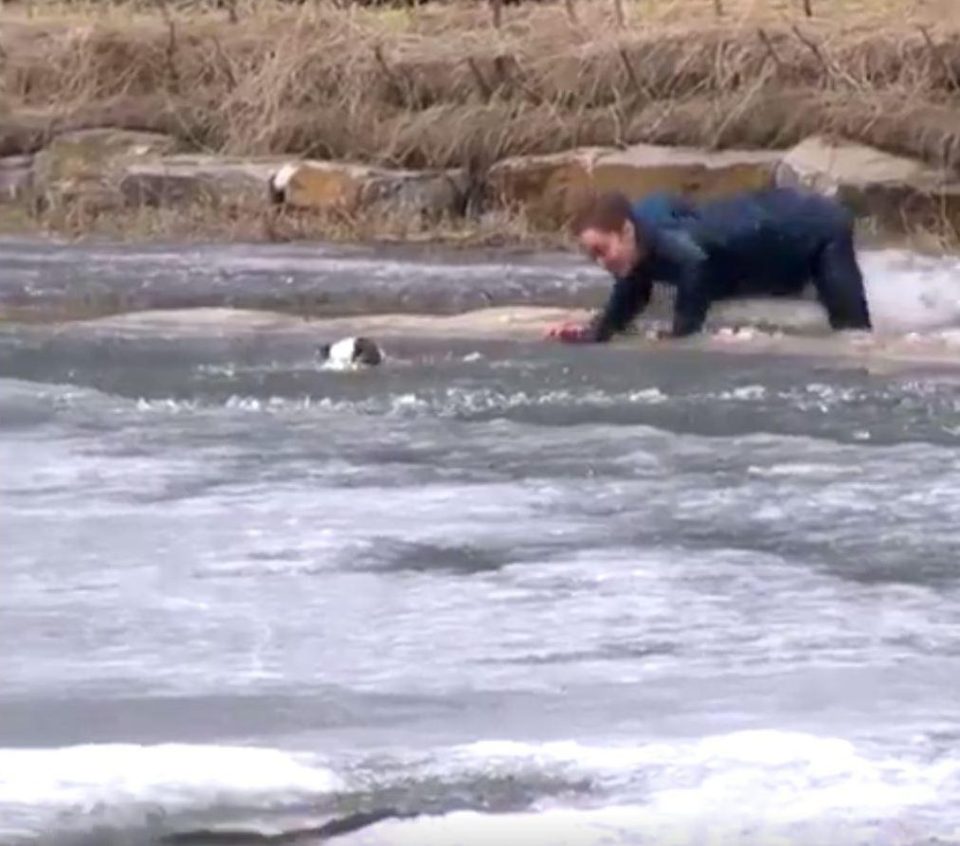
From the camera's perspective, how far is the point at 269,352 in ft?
40.4

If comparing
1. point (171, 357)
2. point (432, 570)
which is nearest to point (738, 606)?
point (432, 570)

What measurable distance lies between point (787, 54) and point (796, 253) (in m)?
6.62

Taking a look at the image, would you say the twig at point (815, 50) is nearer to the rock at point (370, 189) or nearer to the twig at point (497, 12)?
the rock at point (370, 189)

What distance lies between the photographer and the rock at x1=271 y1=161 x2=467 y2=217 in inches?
700

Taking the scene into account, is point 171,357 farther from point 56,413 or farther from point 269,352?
point 56,413

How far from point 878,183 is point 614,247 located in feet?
19.2

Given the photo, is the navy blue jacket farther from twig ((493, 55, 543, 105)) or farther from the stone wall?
twig ((493, 55, 543, 105))

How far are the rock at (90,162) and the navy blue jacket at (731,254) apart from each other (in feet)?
25.7

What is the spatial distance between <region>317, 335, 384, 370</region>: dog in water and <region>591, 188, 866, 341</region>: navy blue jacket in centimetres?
105

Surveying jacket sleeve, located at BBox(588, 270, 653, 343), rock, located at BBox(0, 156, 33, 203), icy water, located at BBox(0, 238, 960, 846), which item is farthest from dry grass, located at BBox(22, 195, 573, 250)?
icy water, located at BBox(0, 238, 960, 846)

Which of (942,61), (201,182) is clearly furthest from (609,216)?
(201,182)

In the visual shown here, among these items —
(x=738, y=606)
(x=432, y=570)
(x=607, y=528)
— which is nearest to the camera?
(x=738, y=606)

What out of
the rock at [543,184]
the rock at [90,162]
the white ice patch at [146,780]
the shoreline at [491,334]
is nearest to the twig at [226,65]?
the rock at [90,162]

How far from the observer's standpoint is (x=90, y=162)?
1916 cm
